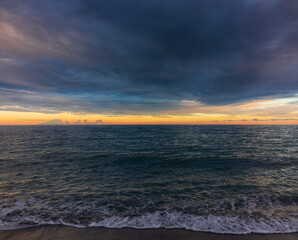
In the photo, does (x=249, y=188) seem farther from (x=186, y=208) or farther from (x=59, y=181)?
(x=59, y=181)

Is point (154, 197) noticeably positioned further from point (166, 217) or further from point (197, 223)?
point (197, 223)

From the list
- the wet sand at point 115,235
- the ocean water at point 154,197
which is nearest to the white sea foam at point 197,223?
the ocean water at point 154,197

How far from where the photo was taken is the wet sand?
690 cm

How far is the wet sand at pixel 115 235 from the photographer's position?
22.6 feet

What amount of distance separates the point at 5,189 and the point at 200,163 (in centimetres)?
2077

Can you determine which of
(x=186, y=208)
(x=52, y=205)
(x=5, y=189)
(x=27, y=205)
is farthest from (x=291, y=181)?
(x=5, y=189)

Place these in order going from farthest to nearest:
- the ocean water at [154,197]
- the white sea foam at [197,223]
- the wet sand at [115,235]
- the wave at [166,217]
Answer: the ocean water at [154,197] < the wave at [166,217] < the white sea foam at [197,223] < the wet sand at [115,235]

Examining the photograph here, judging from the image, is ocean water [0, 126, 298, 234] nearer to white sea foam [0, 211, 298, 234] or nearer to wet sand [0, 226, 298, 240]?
white sea foam [0, 211, 298, 234]

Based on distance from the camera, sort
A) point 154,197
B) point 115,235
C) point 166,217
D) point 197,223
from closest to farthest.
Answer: point 115,235 < point 197,223 < point 166,217 < point 154,197

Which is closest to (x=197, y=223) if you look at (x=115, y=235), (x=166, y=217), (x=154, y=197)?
(x=166, y=217)

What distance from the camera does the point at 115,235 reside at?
7.06m

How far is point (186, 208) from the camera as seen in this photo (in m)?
9.52

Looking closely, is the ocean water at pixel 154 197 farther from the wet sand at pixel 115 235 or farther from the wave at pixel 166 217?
the wet sand at pixel 115 235

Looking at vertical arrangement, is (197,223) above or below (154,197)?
above
